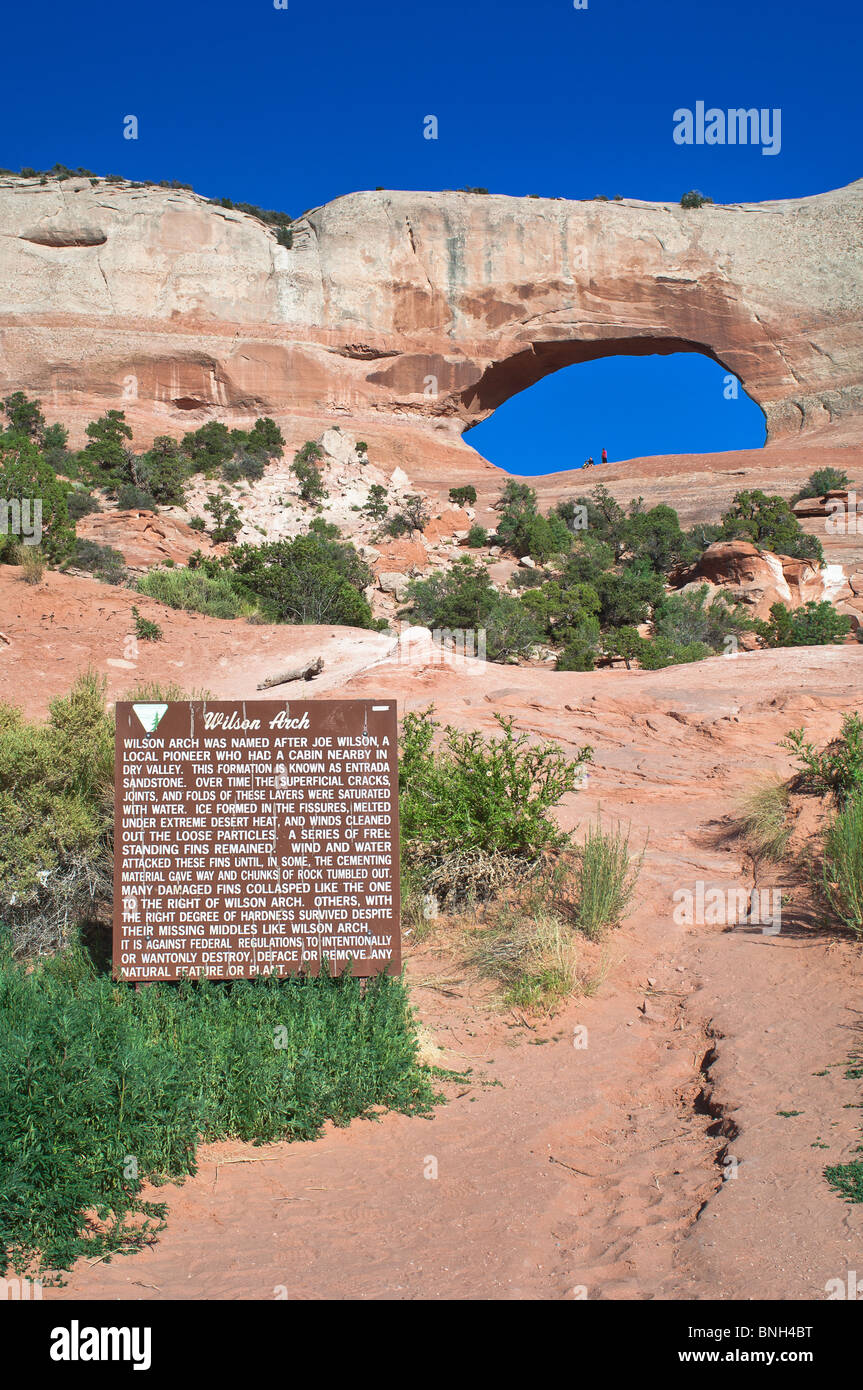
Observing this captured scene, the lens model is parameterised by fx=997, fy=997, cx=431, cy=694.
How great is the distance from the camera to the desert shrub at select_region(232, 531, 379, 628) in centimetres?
1864

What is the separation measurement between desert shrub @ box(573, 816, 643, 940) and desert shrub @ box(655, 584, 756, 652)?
13.1 meters

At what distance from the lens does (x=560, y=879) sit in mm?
7234

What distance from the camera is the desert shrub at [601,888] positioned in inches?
273

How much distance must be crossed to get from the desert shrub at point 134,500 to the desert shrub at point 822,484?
20833 millimetres

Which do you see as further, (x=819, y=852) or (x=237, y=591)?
(x=237, y=591)

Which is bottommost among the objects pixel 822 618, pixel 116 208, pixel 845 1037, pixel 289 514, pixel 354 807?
pixel 845 1037

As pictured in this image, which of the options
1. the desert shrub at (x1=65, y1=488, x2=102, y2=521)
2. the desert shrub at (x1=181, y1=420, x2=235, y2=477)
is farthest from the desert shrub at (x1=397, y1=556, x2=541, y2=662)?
the desert shrub at (x1=181, y1=420, x2=235, y2=477)

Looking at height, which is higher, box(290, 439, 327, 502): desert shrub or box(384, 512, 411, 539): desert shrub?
box(290, 439, 327, 502): desert shrub

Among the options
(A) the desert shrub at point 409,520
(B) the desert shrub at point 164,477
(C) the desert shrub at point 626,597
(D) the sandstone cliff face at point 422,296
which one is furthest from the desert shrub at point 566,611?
(D) the sandstone cliff face at point 422,296

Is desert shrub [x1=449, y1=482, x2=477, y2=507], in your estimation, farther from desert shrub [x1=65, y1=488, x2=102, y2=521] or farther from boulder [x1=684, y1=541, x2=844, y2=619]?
desert shrub [x1=65, y1=488, x2=102, y2=521]

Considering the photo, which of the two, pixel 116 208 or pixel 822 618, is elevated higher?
pixel 116 208
